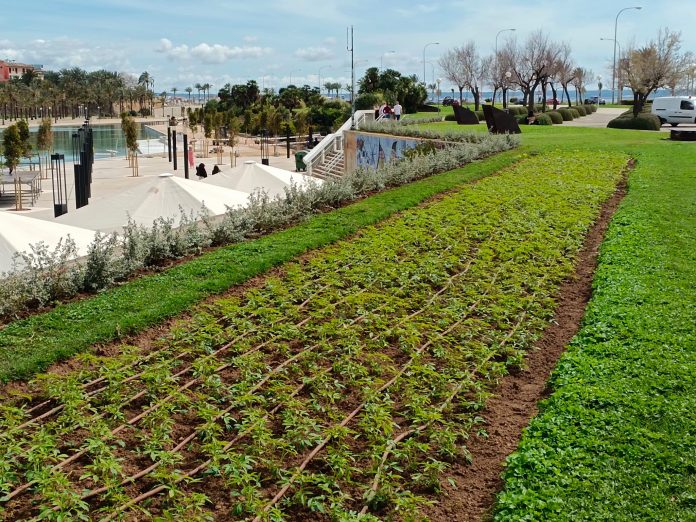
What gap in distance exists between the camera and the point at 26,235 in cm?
1084

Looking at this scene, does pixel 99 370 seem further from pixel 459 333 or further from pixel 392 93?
pixel 392 93

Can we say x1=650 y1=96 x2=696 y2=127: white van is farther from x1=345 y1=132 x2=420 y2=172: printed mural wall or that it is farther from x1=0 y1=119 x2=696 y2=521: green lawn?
x1=0 y1=119 x2=696 y2=521: green lawn

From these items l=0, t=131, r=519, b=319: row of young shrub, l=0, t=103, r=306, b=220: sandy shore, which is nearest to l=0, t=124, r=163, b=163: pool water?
l=0, t=103, r=306, b=220: sandy shore

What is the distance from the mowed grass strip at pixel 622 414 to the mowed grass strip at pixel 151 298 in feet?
13.4

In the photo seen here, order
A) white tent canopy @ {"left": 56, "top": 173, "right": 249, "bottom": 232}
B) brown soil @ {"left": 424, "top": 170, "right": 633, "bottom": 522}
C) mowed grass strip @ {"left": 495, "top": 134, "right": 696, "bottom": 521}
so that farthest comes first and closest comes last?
white tent canopy @ {"left": 56, "top": 173, "right": 249, "bottom": 232} → brown soil @ {"left": 424, "top": 170, "right": 633, "bottom": 522} → mowed grass strip @ {"left": 495, "top": 134, "right": 696, "bottom": 521}

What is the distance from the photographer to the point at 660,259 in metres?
10.2

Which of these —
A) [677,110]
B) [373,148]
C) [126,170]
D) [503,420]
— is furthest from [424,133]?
[126,170]

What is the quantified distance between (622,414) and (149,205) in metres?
12.3

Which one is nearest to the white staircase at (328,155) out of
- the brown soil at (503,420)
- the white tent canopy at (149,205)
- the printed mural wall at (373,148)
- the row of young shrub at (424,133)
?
the printed mural wall at (373,148)

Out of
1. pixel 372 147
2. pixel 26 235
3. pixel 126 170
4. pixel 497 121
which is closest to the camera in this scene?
pixel 26 235

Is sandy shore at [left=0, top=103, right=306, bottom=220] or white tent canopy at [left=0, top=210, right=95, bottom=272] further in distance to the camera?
sandy shore at [left=0, top=103, right=306, bottom=220]

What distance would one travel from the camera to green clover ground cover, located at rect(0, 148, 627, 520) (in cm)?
481

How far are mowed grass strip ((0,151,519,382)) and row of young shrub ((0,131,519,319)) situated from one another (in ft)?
1.18

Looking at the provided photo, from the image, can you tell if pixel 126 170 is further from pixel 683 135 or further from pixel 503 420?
pixel 503 420
